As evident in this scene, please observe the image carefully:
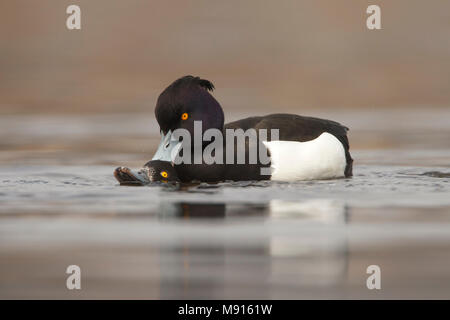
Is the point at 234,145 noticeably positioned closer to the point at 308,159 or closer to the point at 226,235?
the point at 308,159

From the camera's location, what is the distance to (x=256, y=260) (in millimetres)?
6859

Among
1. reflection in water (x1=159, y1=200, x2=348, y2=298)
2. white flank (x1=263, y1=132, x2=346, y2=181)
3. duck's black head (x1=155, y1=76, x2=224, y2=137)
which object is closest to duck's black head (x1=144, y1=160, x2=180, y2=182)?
duck's black head (x1=155, y1=76, x2=224, y2=137)

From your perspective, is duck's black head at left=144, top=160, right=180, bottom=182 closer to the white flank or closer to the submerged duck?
the submerged duck

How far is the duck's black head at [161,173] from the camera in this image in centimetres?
1025

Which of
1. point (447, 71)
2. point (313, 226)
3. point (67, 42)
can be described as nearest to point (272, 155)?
point (313, 226)

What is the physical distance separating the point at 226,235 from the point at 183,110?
294 cm

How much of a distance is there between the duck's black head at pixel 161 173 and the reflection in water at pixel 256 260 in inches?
69.9

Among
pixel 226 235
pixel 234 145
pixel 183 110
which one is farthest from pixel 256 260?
pixel 183 110

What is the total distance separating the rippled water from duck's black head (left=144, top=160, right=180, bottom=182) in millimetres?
130

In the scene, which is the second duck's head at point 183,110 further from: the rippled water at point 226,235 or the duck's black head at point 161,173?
the rippled water at point 226,235

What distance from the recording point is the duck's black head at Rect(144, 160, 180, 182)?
Result: 33.6 feet

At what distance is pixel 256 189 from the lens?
9750mm

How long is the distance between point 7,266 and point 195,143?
3837 millimetres

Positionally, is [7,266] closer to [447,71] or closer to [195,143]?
[195,143]
